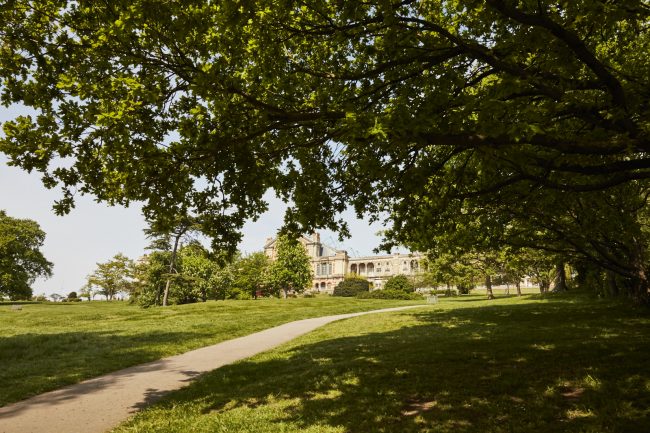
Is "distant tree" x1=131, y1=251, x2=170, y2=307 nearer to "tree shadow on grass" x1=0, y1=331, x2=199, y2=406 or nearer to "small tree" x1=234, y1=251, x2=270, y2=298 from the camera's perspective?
"small tree" x1=234, y1=251, x2=270, y2=298

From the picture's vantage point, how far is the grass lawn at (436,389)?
229 inches

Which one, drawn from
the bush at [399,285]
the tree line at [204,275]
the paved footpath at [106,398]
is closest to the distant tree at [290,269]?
the tree line at [204,275]

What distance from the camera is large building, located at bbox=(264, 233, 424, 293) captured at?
112 metres

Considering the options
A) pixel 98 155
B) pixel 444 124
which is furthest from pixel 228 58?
pixel 444 124

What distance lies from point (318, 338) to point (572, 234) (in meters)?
10.6

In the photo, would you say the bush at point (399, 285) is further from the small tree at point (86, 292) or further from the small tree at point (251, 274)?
the small tree at point (86, 292)

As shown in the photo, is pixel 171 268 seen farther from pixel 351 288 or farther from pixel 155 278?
pixel 351 288

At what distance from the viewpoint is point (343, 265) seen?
11294cm

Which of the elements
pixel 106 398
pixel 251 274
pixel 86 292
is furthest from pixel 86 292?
pixel 106 398

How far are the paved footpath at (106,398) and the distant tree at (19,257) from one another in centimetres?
5406

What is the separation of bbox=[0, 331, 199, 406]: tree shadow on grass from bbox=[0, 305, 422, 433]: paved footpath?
546mm

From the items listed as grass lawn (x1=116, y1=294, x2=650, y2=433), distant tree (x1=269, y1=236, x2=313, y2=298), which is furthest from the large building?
grass lawn (x1=116, y1=294, x2=650, y2=433)

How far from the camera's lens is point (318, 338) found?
15.8 meters

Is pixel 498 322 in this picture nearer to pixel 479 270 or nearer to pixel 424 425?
pixel 424 425
